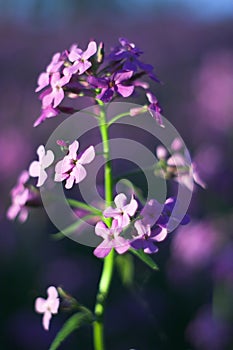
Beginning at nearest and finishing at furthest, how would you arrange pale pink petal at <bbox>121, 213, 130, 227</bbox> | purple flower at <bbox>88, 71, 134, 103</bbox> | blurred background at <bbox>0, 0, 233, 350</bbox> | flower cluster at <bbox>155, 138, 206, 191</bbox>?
pale pink petal at <bbox>121, 213, 130, 227</bbox> → purple flower at <bbox>88, 71, 134, 103</bbox> → flower cluster at <bbox>155, 138, 206, 191</bbox> → blurred background at <bbox>0, 0, 233, 350</bbox>

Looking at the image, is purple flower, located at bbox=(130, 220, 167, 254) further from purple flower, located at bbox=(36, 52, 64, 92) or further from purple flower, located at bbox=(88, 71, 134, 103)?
purple flower, located at bbox=(36, 52, 64, 92)

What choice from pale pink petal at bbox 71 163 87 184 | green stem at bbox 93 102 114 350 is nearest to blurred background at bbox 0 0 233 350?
green stem at bbox 93 102 114 350

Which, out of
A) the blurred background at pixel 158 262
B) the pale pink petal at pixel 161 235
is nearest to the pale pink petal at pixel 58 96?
the pale pink petal at pixel 161 235

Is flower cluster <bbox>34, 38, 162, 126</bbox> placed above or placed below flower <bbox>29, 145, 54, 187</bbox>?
above

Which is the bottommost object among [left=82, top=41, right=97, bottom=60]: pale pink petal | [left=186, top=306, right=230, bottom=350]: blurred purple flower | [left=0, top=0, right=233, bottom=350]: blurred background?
[left=186, top=306, right=230, bottom=350]: blurred purple flower

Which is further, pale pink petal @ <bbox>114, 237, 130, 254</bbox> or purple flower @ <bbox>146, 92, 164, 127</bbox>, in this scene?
purple flower @ <bbox>146, 92, 164, 127</bbox>

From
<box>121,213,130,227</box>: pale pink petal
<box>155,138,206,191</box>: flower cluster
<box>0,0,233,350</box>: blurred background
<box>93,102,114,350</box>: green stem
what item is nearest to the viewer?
<box>121,213,130,227</box>: pale pink petal
